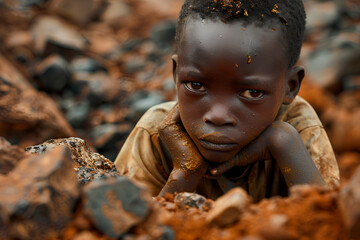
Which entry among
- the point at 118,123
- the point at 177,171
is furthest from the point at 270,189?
the point at 118,123

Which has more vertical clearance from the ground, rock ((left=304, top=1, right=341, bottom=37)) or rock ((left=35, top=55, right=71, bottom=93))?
rock ((left=304, top=1, right=341, bottom=37))

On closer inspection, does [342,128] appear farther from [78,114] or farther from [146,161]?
[146,161]

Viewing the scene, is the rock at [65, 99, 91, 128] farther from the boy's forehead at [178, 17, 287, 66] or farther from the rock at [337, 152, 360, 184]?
the boy's forehead at [178, 17, 287, 66]

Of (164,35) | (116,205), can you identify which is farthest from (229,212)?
(164,35)

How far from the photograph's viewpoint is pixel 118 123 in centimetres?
523

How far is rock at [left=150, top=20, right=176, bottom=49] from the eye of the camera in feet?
21.6

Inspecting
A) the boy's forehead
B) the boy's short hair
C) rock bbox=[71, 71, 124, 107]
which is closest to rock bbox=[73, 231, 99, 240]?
the boy's forehead

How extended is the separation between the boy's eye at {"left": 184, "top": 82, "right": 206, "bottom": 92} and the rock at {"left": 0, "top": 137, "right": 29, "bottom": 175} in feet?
2.30

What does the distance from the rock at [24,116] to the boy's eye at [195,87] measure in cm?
223

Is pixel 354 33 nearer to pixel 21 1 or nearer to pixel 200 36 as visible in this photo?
pixel 21 1

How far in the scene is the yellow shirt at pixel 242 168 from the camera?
2.07m

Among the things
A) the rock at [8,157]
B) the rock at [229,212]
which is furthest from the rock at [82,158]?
the rock at [229,212]

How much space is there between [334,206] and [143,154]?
4.07 feet

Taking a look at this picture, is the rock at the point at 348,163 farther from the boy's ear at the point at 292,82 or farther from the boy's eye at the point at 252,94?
the boy's eye at the point at 252,94
